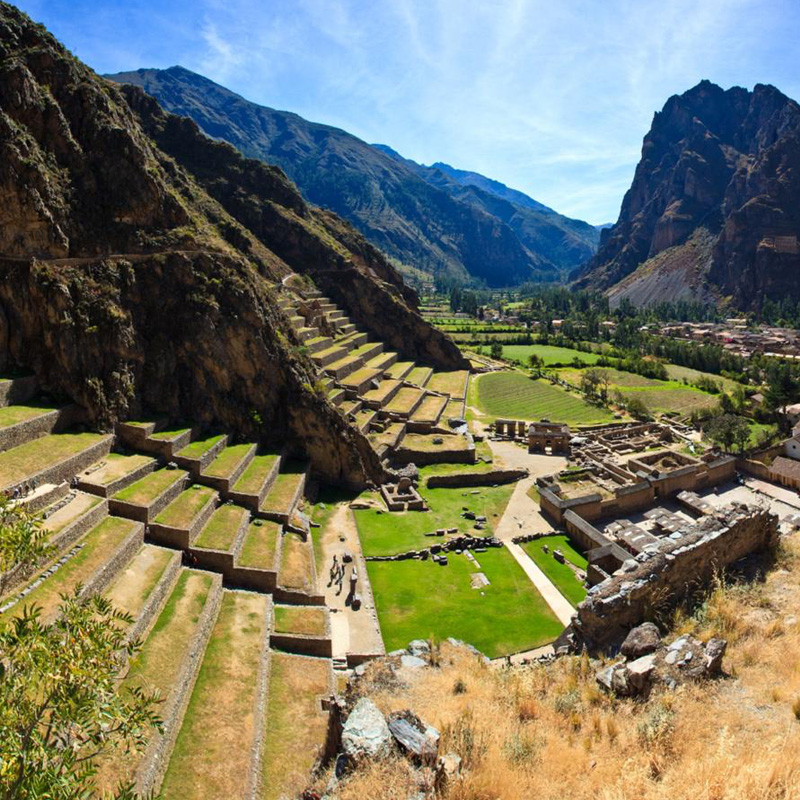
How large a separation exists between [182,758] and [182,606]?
21.8 ft

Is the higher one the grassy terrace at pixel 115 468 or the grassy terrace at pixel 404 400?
the grassy terrace at pixel 115 468

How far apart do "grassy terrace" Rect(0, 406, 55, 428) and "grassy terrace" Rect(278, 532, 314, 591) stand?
14650 millimetres

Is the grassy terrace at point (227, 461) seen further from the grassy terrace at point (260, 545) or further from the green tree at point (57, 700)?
the green tree at point (57, 700)

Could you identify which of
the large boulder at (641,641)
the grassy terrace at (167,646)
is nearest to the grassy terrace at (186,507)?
the grassy terrace at (167,646)

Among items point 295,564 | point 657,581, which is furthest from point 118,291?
point 657,581

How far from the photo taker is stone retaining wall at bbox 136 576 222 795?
14453 millimetres

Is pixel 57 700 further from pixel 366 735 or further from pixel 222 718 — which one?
pixel 222 718

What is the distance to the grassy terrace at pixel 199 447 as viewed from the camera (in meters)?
31.5

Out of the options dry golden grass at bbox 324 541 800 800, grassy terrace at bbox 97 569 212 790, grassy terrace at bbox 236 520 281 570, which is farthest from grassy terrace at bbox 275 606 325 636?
dry golden grass at bbox 324 541 800 800

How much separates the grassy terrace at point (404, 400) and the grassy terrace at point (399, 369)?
3.96 meters

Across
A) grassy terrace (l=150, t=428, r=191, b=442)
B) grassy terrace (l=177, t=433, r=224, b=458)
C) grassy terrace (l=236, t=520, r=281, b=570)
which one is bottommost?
grassy terrace (l=236, t=520, r=281, b=570)

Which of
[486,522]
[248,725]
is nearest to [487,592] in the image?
[486,522]

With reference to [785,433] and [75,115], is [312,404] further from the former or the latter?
[785,433]

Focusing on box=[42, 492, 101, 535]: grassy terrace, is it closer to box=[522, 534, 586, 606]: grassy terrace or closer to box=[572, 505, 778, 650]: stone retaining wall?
box=[572, 505, 778, 650]: stone retaining wall
